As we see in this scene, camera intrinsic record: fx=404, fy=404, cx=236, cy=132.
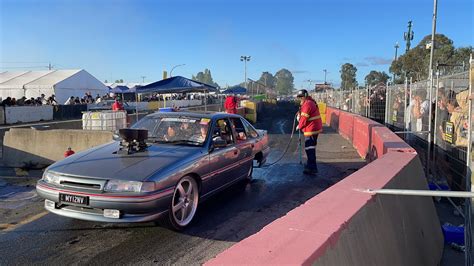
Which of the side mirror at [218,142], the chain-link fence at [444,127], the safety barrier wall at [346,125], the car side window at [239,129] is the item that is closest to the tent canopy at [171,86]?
the safety barrier wall at [346,125]

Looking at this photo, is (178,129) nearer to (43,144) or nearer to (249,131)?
(249,131)

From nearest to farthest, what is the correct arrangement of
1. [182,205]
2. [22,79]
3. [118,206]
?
[118,206]
[182,205]
[22,79]

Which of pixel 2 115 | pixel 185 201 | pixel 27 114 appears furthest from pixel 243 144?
pixel 27 114

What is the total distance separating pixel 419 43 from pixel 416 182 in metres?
50.3

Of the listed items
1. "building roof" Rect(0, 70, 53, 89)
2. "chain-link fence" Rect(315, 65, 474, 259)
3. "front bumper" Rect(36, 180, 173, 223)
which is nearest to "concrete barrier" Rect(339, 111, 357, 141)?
"chain-link fence" Rect(315, 65, 474, 259)

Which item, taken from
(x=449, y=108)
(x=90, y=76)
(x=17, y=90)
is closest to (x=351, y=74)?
(x=90, y=76)

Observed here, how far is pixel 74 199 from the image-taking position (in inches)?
179

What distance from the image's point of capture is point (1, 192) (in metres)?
7.00

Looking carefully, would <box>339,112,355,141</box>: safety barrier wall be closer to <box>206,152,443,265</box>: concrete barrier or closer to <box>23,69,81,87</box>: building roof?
<box>206,152,443,265</box>: concrete barrier

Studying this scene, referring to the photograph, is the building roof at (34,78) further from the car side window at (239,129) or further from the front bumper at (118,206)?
the front bumper at (118,206)

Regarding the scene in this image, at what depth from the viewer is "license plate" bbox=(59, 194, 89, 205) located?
14.7ft

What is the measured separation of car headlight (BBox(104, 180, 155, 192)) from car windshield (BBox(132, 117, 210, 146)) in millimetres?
1483

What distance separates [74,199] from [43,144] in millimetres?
5482

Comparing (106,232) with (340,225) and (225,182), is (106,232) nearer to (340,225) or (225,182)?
(225,182)
